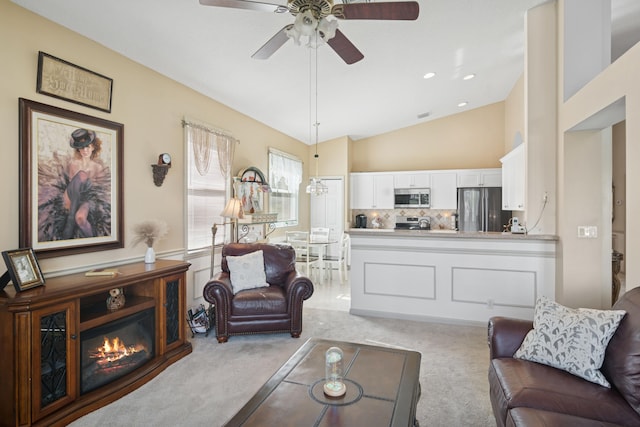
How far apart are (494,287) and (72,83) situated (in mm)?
4524

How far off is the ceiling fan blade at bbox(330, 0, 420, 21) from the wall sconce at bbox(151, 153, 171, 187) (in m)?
2.38

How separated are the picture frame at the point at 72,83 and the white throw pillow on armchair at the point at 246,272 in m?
1.90

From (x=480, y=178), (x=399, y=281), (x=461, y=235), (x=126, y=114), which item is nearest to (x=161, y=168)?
(x=126, y=114)

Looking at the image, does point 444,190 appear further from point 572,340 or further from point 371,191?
point 572,340

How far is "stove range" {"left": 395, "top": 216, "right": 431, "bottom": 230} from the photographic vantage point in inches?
285

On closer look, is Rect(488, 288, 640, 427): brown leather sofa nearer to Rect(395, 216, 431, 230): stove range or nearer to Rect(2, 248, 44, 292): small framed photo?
Rect(2, 248, 44, 292): small framed photo

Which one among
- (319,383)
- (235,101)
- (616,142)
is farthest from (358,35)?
(616,142)

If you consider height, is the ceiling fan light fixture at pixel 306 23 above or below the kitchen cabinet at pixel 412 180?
above

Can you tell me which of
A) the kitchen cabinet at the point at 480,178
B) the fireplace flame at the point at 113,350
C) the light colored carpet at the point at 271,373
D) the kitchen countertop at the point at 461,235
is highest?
the kitchen cabinet at the point at 480,178

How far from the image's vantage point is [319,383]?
1.81m

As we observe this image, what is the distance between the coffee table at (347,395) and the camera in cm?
151

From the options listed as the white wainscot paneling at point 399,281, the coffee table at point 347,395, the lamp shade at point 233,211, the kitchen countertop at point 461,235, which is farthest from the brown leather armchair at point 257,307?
the coffee table at point 347,395

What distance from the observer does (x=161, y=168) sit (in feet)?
11.4

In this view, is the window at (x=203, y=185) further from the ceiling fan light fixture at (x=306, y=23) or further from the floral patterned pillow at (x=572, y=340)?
the floral patterned pillow at (x=572, y=340)
